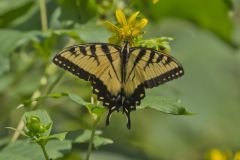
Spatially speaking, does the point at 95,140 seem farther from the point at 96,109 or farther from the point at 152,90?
the point at 152,90

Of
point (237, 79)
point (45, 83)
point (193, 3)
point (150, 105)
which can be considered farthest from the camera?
point (237, 79)

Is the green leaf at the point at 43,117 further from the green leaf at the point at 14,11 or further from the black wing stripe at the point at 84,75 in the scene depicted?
the green leaf at the point at 14,11

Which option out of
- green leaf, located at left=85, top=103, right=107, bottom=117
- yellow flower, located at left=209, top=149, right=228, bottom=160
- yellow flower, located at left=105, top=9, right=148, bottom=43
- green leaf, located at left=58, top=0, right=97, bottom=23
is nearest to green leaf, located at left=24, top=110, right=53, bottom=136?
green leaf, located at left=85, top=103, right=107, bottom=117

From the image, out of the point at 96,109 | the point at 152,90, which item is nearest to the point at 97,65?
the point at 96,109

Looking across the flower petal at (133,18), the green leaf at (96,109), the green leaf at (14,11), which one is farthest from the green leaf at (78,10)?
the green leaf at (96,109)

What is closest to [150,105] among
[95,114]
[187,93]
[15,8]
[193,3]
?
[95,114]

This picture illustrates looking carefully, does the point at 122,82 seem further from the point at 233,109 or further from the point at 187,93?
the point at 233,109
